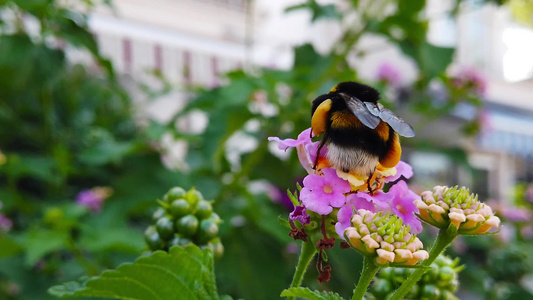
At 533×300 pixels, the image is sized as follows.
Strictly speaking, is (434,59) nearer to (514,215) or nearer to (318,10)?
(318,10)

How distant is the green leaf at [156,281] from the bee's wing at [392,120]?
0.17 m

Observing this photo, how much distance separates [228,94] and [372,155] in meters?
0.79

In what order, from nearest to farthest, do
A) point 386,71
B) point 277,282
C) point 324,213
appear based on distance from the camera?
point 324,213 → point 277,282 → point 386,71

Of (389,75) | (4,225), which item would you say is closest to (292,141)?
(4,225)

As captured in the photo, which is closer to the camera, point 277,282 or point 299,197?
point 299,197

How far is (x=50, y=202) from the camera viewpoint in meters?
1.44

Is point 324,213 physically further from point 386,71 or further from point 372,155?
point 386,71

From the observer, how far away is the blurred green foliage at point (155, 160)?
1.09 meters

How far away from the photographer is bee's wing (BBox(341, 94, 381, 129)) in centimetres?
36

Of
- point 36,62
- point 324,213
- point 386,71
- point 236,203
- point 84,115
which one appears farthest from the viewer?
point 386,71

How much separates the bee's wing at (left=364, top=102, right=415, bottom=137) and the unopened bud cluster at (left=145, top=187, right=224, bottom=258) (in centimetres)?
19

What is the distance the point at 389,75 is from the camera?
2.30 metres

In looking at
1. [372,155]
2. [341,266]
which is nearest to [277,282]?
[341,266]

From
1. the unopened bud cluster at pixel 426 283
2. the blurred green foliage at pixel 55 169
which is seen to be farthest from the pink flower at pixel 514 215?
the unopened bud cluster at pixel 426 283
